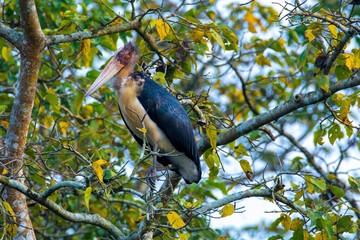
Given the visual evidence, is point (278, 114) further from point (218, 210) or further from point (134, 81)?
point (134, 81)

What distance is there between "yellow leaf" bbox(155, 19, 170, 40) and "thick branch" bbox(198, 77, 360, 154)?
953mm

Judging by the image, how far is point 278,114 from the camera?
586 cm

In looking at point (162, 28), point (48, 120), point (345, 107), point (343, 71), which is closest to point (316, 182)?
point (345, 107)

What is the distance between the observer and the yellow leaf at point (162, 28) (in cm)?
607

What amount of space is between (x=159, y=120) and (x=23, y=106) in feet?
5.11

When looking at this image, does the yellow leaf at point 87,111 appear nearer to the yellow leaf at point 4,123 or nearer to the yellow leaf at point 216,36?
the yellow leaf at point 4,123

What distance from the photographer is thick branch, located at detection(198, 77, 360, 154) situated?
566 centimetres


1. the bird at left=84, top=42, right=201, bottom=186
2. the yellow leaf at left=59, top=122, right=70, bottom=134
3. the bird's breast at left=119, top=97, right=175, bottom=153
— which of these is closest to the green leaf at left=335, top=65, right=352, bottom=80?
the bird at left=84, top=42, right=201, bottom=186

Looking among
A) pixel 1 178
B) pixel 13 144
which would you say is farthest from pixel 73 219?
pixel 13 144

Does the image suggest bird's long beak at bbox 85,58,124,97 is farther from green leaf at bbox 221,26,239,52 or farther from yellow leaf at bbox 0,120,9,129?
green leaf at bbox 221,26,239,52

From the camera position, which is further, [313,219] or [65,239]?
[65,239]

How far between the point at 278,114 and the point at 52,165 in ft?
10.2

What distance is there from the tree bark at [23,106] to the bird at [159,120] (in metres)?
1.21

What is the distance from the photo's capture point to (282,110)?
5824mm
